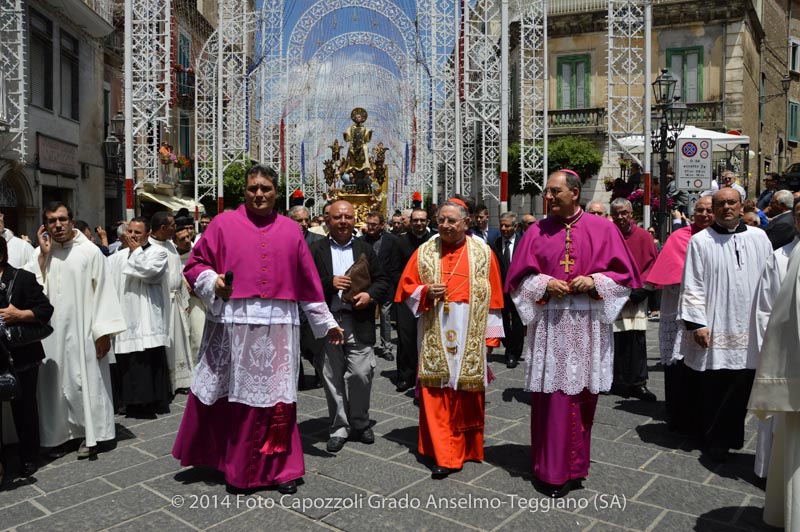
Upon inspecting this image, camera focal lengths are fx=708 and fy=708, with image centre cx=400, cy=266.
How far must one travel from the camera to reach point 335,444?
17.6 feet

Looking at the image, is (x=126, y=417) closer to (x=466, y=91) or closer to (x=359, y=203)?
(x=466, y=91)

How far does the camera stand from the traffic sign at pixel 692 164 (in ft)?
34.7

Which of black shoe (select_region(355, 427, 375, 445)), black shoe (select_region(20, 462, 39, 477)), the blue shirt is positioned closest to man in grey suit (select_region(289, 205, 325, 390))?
the blue shirt

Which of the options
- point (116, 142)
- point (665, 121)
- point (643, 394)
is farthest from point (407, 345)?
point (116, 142)

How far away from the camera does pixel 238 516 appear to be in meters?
4.12

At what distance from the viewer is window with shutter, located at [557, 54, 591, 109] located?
88.1 ft

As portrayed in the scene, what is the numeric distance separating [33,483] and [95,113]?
1804 cm

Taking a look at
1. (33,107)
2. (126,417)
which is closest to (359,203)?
(33,107)

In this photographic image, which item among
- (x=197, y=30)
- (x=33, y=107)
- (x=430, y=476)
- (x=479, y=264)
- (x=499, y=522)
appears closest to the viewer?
(x=499, y=522)

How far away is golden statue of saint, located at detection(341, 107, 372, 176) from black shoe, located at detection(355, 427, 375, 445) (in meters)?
19.3

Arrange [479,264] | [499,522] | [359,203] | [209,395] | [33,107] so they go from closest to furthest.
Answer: [499,522]
[209,395]
[479,264]
[33,107]
[359,203]

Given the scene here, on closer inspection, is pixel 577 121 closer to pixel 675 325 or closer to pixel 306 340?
pixel 675 325

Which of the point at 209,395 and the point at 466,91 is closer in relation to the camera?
the point at 209,395

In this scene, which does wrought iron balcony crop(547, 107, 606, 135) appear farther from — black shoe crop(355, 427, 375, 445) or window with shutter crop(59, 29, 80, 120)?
black shoe crop(355, 427, 375, 445)
